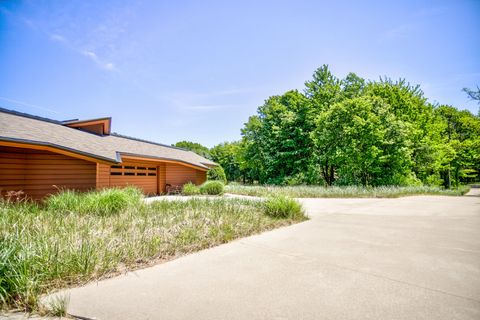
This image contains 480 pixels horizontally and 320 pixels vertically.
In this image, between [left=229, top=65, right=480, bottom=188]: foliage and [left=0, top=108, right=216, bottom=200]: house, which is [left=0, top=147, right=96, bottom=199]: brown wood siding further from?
[left=229, top=65, right=480, bottom=188]: foliage

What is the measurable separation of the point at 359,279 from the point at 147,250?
307 cm

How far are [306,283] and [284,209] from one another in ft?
13.4

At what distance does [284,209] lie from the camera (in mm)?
6746

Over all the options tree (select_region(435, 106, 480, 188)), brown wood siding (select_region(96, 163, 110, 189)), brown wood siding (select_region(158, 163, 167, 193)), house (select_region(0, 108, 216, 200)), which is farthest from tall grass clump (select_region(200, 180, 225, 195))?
tree (select_region(435, 106, 480, 188))

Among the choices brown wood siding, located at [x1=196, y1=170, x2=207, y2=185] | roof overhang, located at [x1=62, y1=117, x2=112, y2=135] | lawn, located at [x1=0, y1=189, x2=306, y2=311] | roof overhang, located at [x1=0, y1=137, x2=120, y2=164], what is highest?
roof overhang, located at [x1=62, y1=117, x2=112, y2=135]

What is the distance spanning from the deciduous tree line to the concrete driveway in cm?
1443

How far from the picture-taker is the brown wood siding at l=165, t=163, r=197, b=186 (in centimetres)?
1662

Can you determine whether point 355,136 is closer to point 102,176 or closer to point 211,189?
point 211,189

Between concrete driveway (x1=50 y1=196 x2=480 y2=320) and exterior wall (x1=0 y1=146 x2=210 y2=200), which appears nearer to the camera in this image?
concrete driveway (x1=50 y1=196 x2=480 y2=320)

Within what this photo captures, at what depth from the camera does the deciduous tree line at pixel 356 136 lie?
17406 mm

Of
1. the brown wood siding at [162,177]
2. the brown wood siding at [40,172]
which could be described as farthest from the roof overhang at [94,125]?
the brown wood siding at [40,172]

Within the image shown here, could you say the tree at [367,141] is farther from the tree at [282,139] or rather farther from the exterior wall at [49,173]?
the exterior wall at [49,173]

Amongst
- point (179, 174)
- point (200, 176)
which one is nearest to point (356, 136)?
point (200, 176)

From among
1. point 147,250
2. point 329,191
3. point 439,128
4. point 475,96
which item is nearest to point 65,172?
point 147,250
